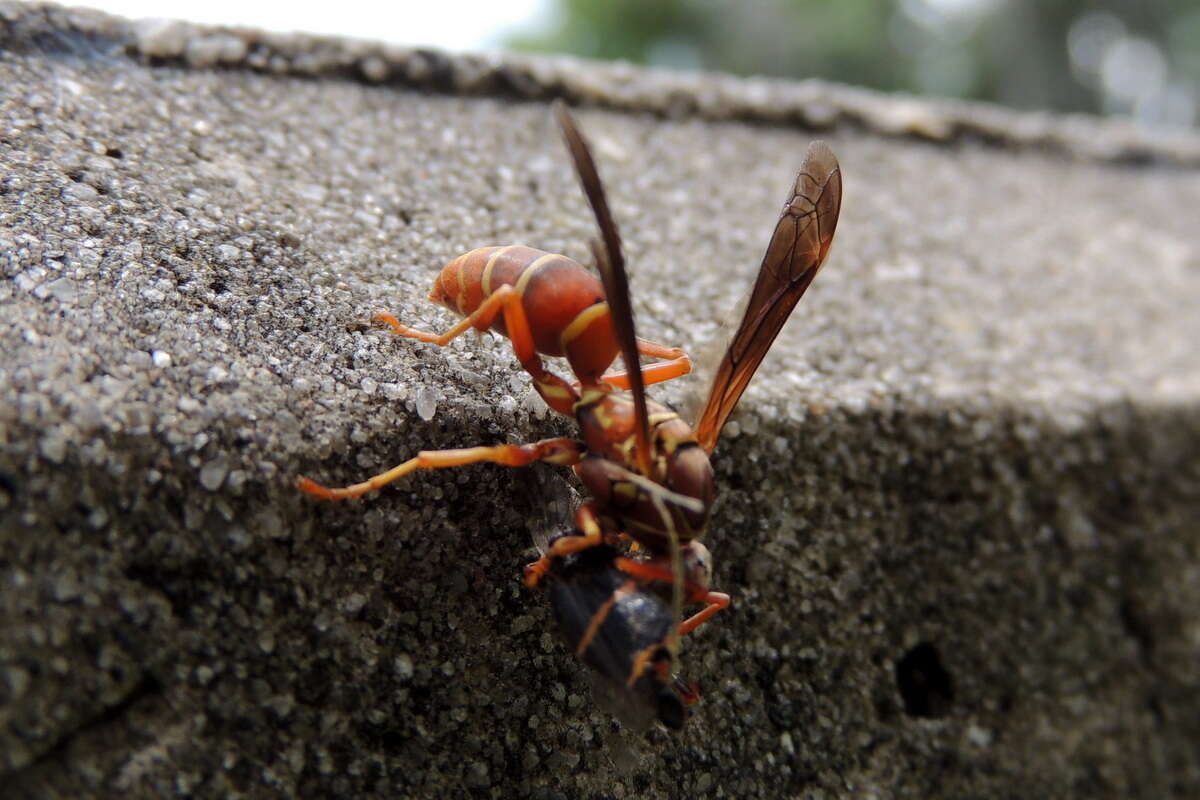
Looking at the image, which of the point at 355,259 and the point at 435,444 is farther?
the point at 355,259

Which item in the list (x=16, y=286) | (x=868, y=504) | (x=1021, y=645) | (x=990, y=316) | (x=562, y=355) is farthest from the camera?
(x=990, y=316)

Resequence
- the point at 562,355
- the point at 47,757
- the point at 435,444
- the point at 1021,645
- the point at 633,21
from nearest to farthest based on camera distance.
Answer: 1. the point at 47,757
2. the point at 435,444
3. the point at 562,355
4. the point at 1021,645
5. the point at 633,21

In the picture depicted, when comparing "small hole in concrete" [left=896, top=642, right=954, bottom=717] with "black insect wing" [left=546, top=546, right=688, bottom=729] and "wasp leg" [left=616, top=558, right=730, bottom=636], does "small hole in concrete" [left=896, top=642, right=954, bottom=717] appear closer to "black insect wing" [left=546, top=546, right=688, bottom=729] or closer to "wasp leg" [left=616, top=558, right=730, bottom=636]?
"wasp leg" [left=616, top=558, right=730, bottom=636]

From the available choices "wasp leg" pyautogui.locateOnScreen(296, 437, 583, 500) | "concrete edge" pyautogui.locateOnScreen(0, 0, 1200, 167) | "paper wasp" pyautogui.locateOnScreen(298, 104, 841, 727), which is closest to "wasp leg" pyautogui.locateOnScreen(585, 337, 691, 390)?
"paper wasp" pyautogui.locateOnScreen(298, 104, 841, 727)

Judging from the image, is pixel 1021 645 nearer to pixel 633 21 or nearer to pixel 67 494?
pixel 67 494

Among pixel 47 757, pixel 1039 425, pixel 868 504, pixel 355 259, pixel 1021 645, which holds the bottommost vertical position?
pixel 1021 645

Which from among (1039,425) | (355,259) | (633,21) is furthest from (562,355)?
(633,21)

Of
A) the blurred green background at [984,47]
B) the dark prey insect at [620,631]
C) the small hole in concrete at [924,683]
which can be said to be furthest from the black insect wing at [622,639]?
the blurred green background at [984,47]

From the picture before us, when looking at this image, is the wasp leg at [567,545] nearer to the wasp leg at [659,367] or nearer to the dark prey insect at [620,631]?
the dark prey insect at [620,631]

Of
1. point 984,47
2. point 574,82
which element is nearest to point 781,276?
point 574,82
